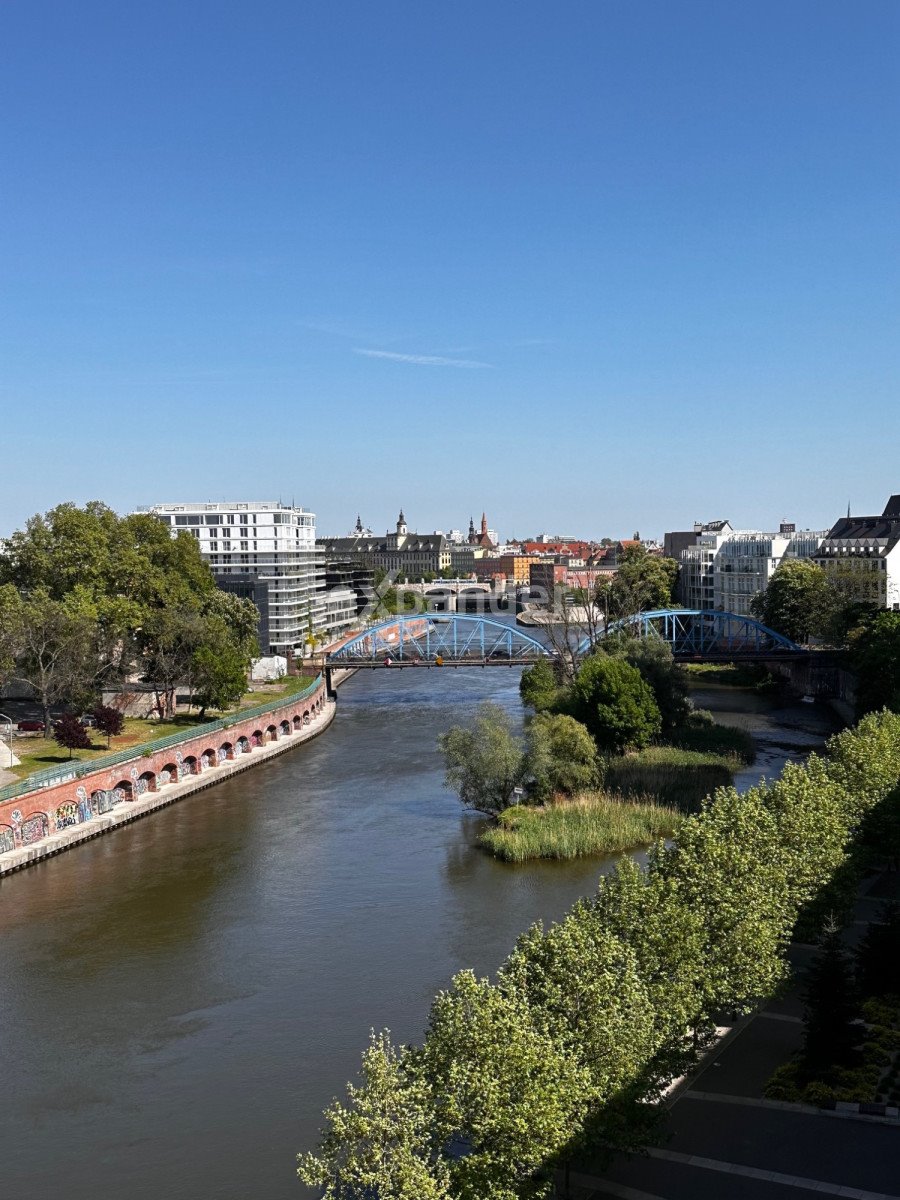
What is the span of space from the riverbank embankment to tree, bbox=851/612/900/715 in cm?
2552

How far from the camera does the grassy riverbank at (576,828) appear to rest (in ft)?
103

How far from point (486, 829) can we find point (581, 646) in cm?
3010

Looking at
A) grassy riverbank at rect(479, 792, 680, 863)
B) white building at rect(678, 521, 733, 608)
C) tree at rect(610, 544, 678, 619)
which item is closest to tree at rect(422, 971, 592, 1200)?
grassy riverbank at rect(479, 792, 680, 863)

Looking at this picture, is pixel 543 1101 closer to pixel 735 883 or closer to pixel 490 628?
pixel 735 883

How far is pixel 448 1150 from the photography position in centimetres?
1519

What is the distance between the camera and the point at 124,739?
45000 millimetres

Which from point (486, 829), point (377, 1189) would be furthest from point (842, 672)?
point (377, 1189)

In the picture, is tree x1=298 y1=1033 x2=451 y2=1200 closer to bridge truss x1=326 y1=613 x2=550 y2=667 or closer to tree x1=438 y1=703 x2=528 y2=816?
tree x1=438 y1=703 x2=528 y2=816

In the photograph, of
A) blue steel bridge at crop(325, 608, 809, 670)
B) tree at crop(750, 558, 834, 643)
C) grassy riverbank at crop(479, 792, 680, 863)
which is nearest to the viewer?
grassy riverbank at crop(479, 792, 680, 863)

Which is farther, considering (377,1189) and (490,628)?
(490,628)

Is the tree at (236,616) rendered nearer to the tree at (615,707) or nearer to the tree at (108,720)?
the tree at (108,720)

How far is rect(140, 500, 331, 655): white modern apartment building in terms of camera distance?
74.1 meters

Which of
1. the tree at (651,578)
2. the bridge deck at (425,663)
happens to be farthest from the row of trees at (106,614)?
the tree at (651,578)

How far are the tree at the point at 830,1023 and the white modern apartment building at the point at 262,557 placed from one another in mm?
58760
